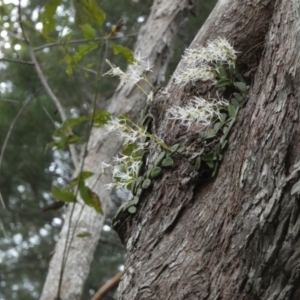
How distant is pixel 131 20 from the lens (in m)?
3.71

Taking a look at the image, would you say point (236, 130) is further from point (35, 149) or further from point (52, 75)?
point (35, 149)

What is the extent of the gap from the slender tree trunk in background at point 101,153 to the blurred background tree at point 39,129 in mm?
216

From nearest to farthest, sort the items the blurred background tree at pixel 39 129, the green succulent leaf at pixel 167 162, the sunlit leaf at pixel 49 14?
the green succulent leaf at pixel 167 162 → the sunlit leaf at pixel 49 14 → the blurred background tree at pixel 39 129

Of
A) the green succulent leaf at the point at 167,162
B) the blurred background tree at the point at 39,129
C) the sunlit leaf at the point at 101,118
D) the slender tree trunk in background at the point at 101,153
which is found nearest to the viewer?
the green succulent leaf at the point at 167,162

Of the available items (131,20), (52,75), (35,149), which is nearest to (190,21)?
(131,20)

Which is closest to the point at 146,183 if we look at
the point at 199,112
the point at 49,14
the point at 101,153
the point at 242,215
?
the point at 199,112

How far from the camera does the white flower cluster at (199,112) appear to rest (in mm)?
1044

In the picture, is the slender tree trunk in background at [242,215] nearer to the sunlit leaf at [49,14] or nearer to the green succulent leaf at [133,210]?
the green succulent leaf at [133,210]

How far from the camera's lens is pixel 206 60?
3.67ft

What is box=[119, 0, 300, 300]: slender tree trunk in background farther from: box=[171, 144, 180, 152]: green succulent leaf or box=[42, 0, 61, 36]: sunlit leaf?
box=[42, 0, 61, 36]: sunlit leaf

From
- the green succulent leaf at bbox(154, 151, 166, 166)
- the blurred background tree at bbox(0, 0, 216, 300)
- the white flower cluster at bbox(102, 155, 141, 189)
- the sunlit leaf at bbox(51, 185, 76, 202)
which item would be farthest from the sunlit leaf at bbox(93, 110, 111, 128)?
the blurred background tree at bbox(0, 0, 216, 300)

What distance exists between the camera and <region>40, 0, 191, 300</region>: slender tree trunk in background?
6.78 feet

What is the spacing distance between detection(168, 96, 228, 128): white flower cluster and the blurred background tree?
1.61 meters

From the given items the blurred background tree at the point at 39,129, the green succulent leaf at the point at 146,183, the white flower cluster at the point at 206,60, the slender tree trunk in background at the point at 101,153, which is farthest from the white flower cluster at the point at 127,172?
the blurred background tree at the point at 39,129
